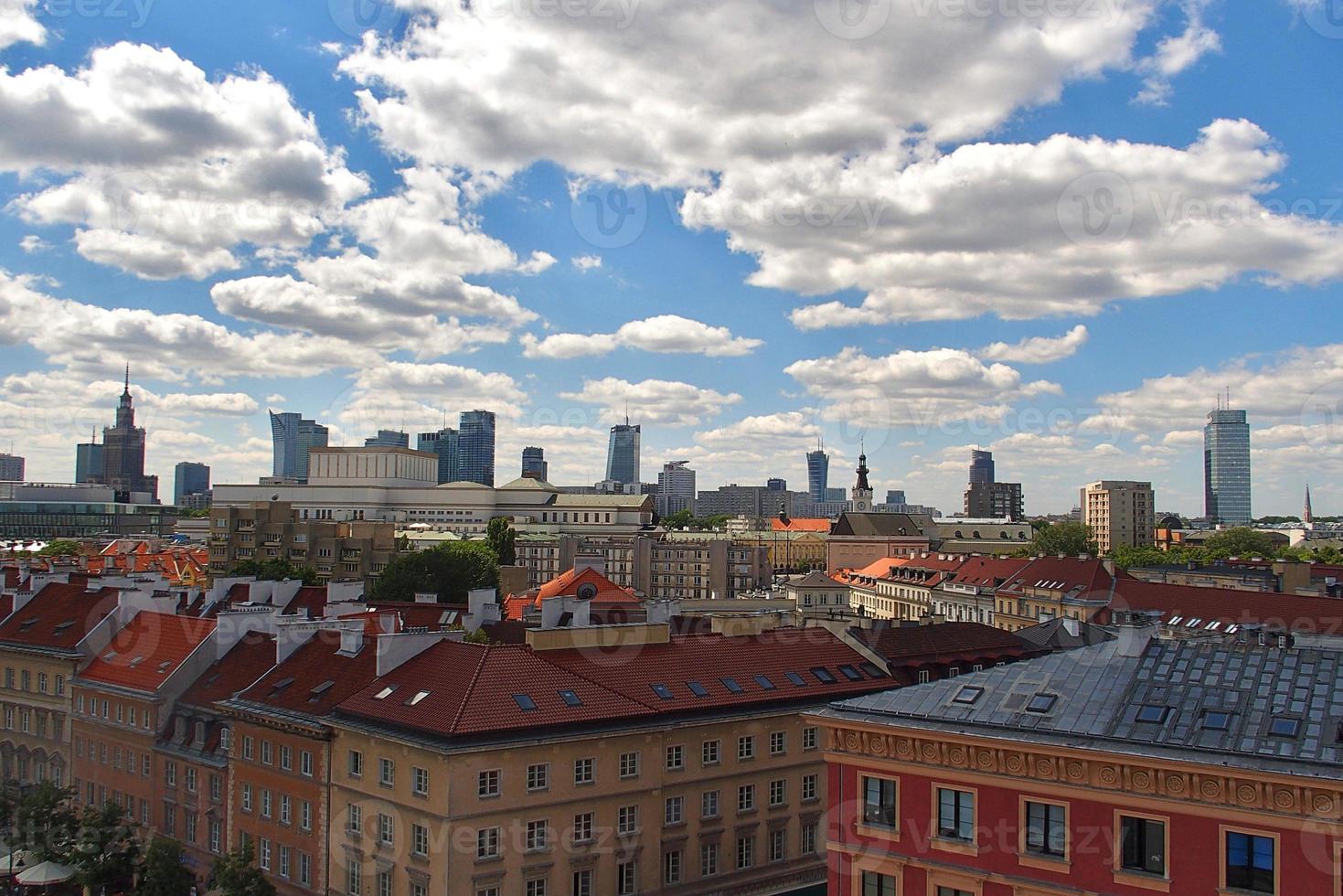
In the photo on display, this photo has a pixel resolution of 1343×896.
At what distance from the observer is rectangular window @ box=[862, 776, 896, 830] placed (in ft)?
102

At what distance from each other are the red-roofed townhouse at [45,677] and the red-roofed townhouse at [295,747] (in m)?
17.1

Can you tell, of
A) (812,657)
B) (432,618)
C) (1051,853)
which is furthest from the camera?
(432,618)

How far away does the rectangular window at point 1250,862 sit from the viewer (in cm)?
2530

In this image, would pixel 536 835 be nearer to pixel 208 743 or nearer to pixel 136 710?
pixel 208 743

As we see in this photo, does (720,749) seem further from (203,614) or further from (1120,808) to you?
(203,614)

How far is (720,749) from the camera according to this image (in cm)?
4381

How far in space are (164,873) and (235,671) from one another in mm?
11864

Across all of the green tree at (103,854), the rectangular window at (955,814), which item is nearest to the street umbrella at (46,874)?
the green tree at (103,854)

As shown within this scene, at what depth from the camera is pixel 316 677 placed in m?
47.4

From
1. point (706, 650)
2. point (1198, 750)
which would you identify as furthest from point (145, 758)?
point (1198, 750)

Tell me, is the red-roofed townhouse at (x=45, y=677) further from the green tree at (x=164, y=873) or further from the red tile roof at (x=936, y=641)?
the red tile roof at (x=936, y=641)

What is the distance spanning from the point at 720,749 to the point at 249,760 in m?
19.6

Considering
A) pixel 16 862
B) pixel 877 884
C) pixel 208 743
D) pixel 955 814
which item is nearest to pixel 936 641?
pixel 877 884

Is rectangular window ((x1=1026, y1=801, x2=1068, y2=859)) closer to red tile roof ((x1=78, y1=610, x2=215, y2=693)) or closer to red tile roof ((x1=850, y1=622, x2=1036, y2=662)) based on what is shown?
red tile roof ((x1=850, y1=622, x2=1036, y2=662))
